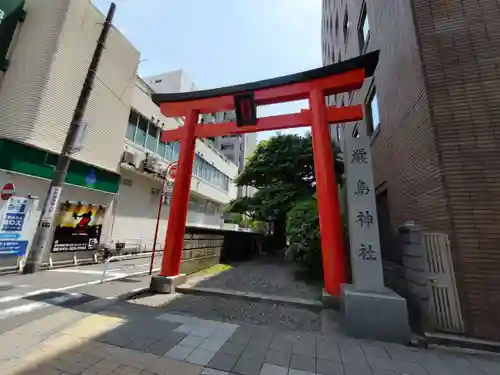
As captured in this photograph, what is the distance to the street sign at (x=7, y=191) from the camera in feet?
26.2

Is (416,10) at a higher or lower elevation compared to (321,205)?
higher

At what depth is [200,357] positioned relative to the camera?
11.3 ft

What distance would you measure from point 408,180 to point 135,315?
279 inches

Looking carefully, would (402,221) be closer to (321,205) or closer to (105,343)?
(321,205)

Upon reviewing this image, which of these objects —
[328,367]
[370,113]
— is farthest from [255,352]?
[370,113]

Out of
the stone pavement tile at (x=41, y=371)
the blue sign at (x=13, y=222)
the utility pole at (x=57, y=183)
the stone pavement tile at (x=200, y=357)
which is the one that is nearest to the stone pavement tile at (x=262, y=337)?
the stone pavement tile at (x=200, y=357)

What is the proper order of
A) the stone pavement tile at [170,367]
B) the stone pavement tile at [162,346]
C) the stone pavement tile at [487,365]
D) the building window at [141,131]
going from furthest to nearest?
the building window at [141,131]
the stone pavement tile at [162,346]
the stone pavement tile at [487,365]
the stone pavement tile at [170,367]

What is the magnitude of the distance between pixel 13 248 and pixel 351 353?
10.4 meters

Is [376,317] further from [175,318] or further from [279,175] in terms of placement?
[279,175]

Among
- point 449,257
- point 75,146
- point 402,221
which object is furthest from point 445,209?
point 75,146

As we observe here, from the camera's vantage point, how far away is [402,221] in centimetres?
671

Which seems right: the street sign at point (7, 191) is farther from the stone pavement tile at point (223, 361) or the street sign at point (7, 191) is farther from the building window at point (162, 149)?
the stone pavement tile at point (223, 361)

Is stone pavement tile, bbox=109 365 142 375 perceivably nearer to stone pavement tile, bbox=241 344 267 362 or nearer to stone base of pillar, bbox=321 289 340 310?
stone pavement tile, bbox=241 344 267 362

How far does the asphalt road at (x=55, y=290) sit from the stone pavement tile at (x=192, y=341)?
2836mm
